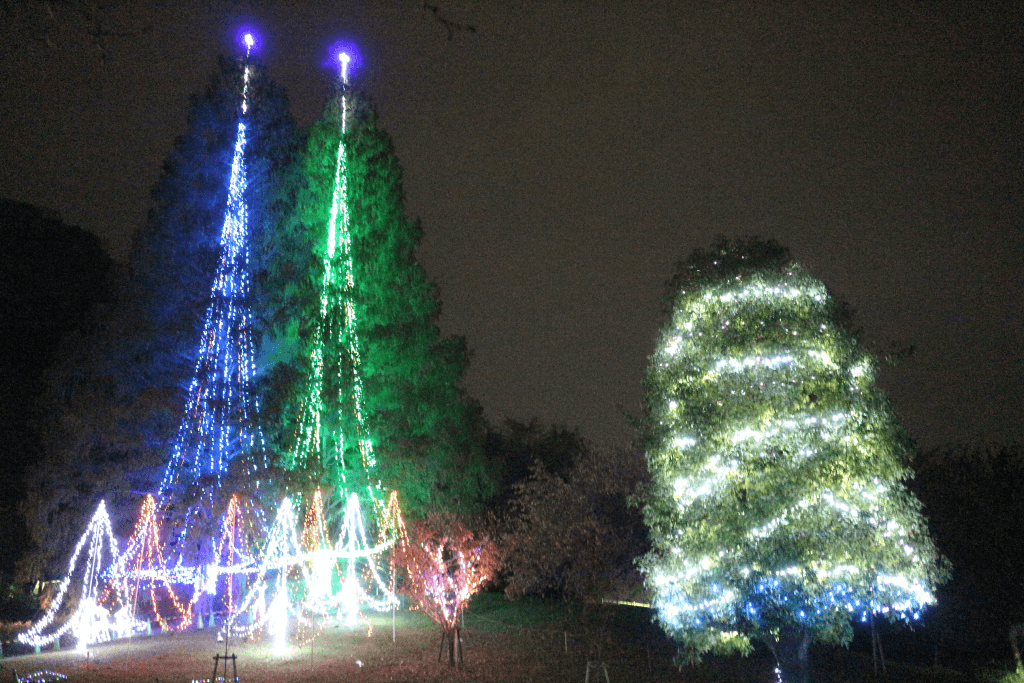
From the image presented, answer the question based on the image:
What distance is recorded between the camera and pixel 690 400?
10078 millimetres

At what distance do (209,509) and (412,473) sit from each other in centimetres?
494

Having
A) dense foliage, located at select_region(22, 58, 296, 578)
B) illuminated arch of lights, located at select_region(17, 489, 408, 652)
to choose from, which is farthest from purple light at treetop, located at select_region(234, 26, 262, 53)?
illuminated arch of lights, located at select_region(17, 489, 408, 652)

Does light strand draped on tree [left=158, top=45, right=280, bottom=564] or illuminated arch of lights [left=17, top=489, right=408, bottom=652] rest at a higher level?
light strand draped on tree [left=158, top=45, right=280, bottom=564]

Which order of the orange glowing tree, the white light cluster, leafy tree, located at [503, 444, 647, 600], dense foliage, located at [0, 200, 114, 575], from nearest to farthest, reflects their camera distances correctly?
1. the orange glowing tree
2. the white light cluster
3. leafy tree, located at [503, 444, 647, 600]
4. dense foliage, located at [0, 200, 114, 575]

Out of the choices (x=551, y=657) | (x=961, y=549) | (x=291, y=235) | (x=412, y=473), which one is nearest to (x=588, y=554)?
(x=551, y=657)

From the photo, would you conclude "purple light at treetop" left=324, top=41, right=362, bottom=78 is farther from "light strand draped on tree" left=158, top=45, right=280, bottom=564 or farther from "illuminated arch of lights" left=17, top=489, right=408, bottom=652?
"illuminated arch of lights" left=17, top=489, right=408, bottom=652

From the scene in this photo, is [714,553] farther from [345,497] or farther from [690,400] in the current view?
[345,497]

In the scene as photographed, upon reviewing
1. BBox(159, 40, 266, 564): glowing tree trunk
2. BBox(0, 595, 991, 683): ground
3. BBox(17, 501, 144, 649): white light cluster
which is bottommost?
BBox(0, 595, 991, 683): ground

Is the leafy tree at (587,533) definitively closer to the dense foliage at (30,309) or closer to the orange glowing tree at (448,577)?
the orange glowing tree at (448,577)

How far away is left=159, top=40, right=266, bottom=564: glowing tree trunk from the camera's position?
1909 cm

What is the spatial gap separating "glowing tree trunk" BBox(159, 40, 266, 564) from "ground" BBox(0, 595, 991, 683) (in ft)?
9.89

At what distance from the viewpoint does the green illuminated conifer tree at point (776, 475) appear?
944 centimetres

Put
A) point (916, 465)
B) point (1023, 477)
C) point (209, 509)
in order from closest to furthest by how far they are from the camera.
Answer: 1. point (1023, 477)
2. point (916, 465)
3. point (209, 509)

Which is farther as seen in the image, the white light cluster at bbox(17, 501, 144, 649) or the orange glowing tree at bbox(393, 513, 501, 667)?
the white light cluster at bbox(17, 501, 144, 649)
